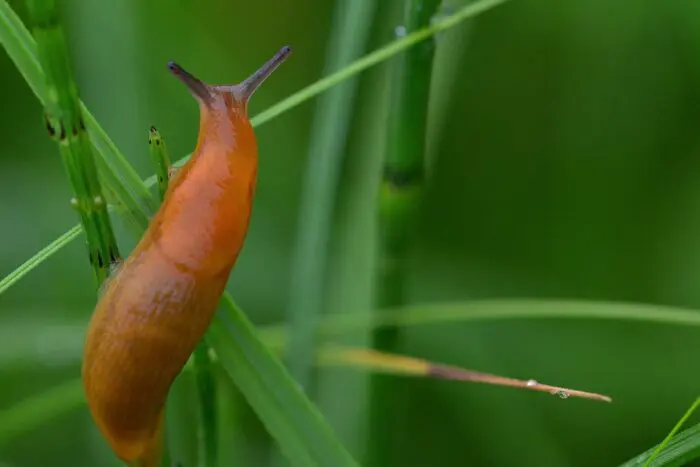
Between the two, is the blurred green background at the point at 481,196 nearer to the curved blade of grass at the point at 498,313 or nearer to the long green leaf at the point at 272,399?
the curved blade of grass at the point at 498,313

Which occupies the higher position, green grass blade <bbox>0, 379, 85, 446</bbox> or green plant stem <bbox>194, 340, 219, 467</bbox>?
green plant stem <bbox>194, 340, 219, 467</bbox>

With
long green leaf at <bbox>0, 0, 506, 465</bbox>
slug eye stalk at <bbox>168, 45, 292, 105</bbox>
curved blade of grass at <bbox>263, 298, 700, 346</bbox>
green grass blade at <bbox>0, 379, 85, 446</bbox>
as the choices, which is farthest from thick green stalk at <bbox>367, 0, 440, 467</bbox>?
green grass blade at <bbox>0, 379, 85, 446</bbox>

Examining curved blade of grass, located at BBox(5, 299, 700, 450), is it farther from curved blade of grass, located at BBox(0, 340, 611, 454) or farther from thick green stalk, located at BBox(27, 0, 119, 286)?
thick green stalk, located at BBox(27, 0, 119, 286)

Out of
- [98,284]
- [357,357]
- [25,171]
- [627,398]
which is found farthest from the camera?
[25,171]

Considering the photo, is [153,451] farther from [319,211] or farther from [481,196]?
[481,196]

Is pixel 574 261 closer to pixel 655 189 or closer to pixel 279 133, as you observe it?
pixel 655 189

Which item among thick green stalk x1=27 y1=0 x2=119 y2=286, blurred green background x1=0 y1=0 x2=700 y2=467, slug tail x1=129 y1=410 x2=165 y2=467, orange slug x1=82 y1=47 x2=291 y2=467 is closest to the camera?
thick green stalk x1=27 y1=0 x2=119 y2=286

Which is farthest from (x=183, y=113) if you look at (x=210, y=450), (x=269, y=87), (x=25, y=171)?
(x=210, y=450)

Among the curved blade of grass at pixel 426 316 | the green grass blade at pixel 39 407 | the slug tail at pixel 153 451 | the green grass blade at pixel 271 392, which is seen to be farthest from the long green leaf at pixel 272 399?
the green grass blade at pixel 39 407
